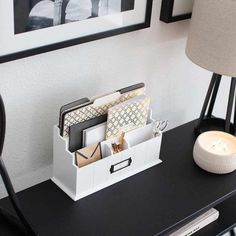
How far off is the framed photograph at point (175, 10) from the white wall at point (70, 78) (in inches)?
0.7

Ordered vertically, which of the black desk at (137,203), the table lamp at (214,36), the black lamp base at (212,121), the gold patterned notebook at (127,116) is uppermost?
the table lamp at (214,36)

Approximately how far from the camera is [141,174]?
1055 millimetres

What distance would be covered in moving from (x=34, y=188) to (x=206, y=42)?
18.7 inches

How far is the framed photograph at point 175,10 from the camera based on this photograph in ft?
3.59

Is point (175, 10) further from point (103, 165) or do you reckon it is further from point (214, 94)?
point (103, 165)

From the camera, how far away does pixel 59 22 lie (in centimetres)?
93

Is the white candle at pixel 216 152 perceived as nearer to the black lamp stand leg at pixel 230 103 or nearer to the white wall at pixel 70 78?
the black lamp stand leg at pixel 230 103

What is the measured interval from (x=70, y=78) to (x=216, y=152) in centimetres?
37

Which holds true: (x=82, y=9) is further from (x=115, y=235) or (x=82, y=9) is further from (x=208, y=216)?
(x=208, y=216)

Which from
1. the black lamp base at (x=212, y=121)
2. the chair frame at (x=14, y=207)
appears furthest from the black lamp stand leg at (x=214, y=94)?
the chair frame at (x=14, y=207)

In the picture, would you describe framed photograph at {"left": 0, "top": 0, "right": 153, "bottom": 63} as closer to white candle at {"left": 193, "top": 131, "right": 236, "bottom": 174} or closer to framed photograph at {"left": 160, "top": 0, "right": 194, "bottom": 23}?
framed photograph at {"left": 160, "top": 0, "right": 194, "bottom": 23}

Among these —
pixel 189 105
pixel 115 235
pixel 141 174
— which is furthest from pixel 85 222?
pixel 189 105

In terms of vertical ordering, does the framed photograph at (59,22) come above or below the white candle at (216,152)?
above

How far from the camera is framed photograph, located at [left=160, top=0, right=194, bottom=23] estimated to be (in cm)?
110
